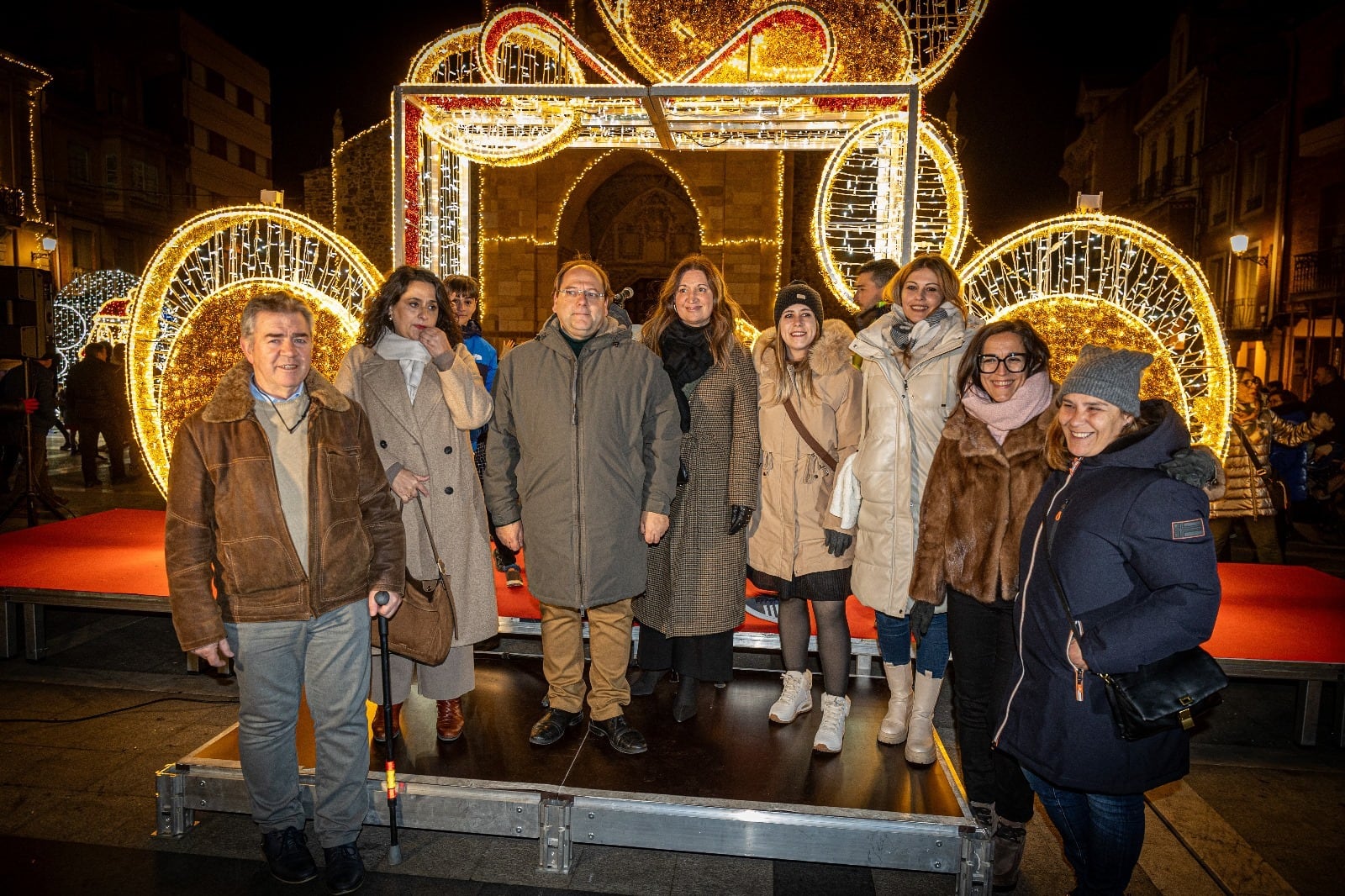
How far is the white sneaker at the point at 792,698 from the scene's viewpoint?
371 cm

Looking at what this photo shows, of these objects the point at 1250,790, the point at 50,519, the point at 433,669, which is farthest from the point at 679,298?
the point at 50,519

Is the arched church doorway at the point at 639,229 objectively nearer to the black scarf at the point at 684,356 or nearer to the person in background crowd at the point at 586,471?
the black scarf at the point at 684,356

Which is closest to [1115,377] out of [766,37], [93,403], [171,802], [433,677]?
[433,677]

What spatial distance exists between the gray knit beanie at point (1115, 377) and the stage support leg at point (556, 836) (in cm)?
225

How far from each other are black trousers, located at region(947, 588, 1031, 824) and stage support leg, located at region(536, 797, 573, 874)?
1511 mm

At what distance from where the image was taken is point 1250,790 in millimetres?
3801

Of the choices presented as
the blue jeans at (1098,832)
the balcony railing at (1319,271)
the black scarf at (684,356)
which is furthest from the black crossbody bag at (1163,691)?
the balcony railing at (1319,271)

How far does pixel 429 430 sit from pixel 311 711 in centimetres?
113

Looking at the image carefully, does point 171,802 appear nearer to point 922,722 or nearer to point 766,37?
point 922,722

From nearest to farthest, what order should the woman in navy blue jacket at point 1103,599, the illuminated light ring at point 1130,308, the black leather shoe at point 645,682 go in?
the woman in navy blue jacket at point 1103,599, the black leather shoe at point 645,682, the illuminated light ring at point 1130,308

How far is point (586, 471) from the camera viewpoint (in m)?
3.27

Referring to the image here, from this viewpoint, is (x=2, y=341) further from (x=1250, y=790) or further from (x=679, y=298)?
(x=1250, y=790)

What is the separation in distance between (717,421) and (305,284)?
3.20m

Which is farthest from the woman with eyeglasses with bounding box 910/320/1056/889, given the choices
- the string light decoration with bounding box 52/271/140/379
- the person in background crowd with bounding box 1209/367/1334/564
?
the string light decoration with bounding box 52/271/140/379
